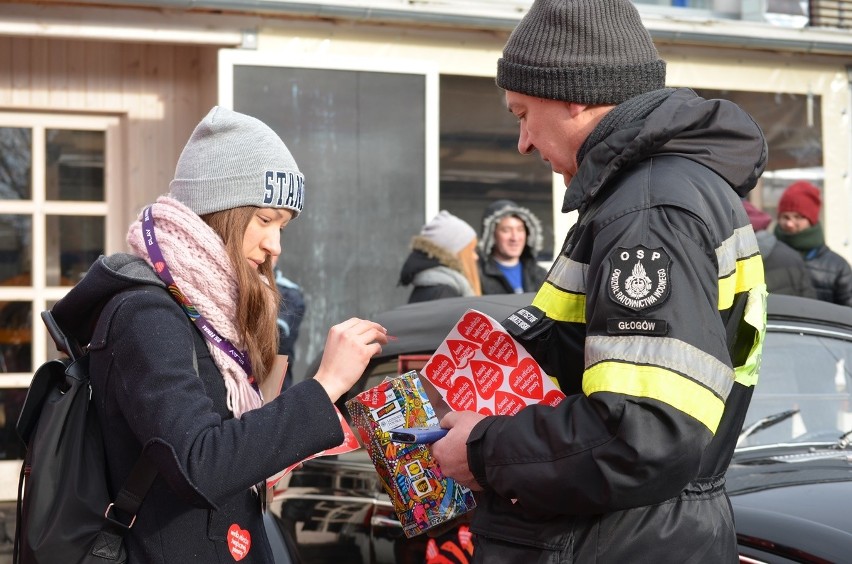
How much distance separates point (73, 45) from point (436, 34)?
8.50 ft

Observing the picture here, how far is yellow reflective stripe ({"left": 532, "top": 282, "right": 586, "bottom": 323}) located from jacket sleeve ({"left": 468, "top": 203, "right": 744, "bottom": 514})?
5.1 inches

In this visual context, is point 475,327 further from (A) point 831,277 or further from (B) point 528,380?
(A) point 831,277

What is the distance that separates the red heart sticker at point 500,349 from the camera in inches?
89.8

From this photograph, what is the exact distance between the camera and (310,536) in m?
4.16

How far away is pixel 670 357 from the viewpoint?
193 cm

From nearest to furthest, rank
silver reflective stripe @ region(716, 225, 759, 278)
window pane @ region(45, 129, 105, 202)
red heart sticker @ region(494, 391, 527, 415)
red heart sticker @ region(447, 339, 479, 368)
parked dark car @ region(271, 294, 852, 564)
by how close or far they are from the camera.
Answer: silver reflective stripe @ region(716, 225, 759, 278)
red heart sticker @ region(494, 391, 527, 415)
red heart sticker @ region(447, 339, 479, 368)
parked dark car @ region(271, 294, 852, 564)
window pane @ region(45, 129, 105, 202)

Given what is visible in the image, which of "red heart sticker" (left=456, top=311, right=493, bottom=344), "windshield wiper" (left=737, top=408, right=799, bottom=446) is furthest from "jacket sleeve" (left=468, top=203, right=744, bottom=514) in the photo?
"windshield wiper" (left=737, top=408, right=799, bottom=446)

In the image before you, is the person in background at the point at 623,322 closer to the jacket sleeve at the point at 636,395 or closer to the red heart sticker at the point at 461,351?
the jacket sleeve at the point at 636,395

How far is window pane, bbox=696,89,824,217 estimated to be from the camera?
9859mm

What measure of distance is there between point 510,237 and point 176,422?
5511 mm

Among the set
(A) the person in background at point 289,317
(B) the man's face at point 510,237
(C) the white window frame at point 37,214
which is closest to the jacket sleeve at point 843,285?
(B) the man's face at point 510,237

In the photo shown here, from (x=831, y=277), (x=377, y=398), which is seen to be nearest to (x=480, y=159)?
(x=831, y=277)

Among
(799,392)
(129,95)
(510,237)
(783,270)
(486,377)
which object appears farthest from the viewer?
(129,95)

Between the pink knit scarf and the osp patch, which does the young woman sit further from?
the osp patch
